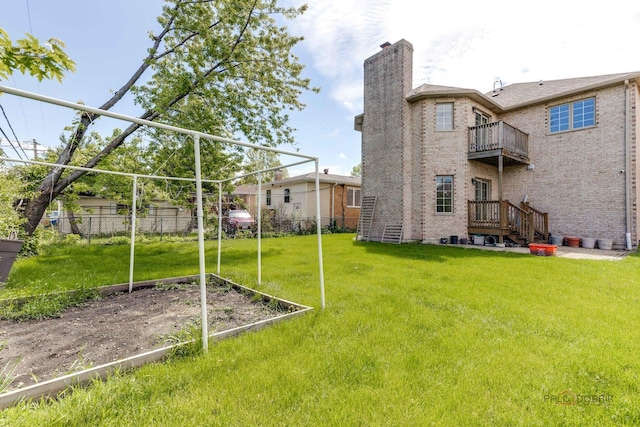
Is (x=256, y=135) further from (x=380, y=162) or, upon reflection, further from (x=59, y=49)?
(x=59, y=49)

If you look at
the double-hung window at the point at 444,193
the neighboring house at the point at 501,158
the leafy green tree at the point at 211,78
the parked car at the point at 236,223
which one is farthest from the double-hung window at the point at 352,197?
the leafy green tree at the point at 211,78

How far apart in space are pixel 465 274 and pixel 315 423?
5.42 meters

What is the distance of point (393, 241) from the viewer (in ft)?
41.9

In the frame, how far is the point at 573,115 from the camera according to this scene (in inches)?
458

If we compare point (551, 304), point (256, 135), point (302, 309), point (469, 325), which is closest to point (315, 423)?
point (302, 309)

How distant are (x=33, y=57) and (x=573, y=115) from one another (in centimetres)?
1627

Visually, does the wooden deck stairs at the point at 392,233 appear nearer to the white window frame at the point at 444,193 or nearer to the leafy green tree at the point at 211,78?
the white window frame at the point at 444,193

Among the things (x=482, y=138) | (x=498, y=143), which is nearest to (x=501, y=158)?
(x=498, y=143)

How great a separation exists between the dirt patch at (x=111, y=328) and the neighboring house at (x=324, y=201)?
14147 mm

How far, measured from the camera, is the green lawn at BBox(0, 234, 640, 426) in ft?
6.56

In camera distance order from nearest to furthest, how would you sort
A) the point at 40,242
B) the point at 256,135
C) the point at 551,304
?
the point at 551,304 < the point at 40,242 < the point at 256,135

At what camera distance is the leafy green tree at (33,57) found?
2.26 metres

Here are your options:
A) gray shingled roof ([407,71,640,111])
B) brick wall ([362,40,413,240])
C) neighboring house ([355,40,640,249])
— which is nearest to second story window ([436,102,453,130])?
neighboring house ([355,40,640,249])

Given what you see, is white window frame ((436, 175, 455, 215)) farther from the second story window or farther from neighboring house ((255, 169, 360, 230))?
neighboring house ((255, 169, 360, 230))
